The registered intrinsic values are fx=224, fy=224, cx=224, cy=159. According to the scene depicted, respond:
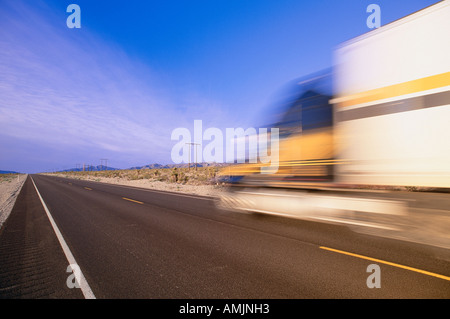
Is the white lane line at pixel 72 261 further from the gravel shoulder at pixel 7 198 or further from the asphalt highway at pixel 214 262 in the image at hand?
the gravel shoulder at pixel 7 198

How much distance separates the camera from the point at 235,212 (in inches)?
337

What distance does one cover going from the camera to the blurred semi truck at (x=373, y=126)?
138 inches

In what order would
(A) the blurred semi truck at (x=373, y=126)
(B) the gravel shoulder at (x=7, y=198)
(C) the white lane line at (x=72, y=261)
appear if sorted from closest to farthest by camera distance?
1. (C) the white lane line at (x=72, y=261)
2. (A) the blurred semi truck at (x=373, y=126)
3. (B) the gravel shoulder at (x=7, y=198)

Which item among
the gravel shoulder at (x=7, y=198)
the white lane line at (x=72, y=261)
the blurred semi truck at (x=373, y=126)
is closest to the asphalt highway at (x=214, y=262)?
the white lane line at (x=72, y=261)

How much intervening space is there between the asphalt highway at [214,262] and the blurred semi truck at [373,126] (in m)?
0.84

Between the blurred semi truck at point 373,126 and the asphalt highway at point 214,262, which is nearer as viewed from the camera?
the asphalt highway at point 214,262

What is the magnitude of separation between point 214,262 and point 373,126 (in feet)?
12.6

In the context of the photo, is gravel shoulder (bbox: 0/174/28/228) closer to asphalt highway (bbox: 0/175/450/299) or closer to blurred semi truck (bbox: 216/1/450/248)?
asphalt highway (bbox: 0/175/450/299)

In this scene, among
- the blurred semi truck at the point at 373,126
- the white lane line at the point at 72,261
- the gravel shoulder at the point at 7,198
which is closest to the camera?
the white lane line at the point at 72,261

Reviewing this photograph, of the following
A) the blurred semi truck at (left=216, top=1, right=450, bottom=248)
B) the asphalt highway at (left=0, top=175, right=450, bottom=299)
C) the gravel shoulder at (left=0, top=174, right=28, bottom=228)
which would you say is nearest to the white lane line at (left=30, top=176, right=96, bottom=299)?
the asphalt highway at (left=0, top=175, right=450, bottom=299)
